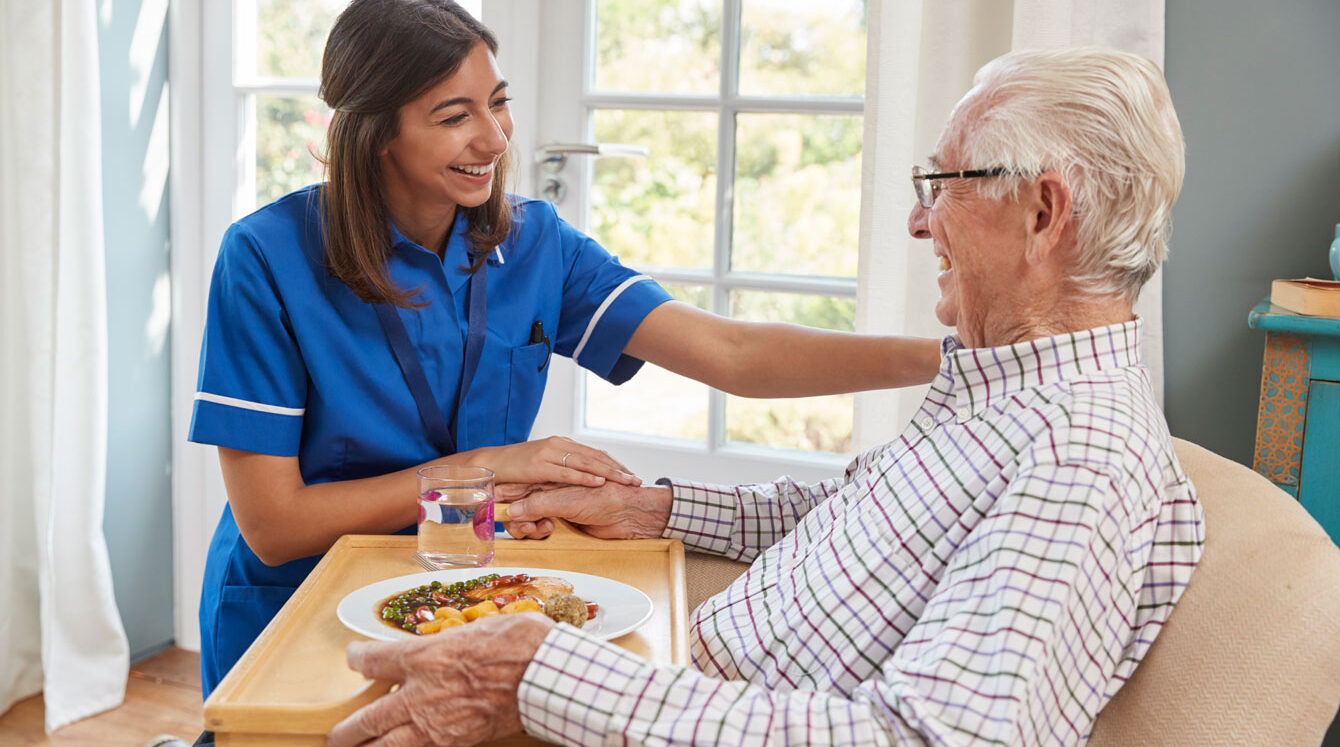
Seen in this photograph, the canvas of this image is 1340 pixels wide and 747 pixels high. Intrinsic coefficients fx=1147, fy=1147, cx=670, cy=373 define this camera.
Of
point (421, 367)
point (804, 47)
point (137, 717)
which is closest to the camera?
point (421, 367)

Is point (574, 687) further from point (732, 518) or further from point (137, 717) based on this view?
point (137, 717)

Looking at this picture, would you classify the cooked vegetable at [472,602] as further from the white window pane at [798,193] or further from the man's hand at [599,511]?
the white window pane at [798,193]

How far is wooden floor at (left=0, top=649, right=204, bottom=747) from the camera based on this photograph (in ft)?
7.77

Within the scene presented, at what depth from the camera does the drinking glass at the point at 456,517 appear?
125cm

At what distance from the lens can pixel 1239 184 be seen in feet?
6.13

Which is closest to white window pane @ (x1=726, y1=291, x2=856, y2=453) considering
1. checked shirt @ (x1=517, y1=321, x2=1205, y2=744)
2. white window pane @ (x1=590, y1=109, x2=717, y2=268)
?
white window pane @ (x1=590, y1=109, x2=717, y2=268)

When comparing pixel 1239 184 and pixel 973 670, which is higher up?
pixel 1239 184

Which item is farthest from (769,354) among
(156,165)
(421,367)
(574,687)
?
(156,165)

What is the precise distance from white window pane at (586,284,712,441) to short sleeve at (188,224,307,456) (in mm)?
1078

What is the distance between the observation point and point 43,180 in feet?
7.50

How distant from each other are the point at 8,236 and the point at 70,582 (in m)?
0.73

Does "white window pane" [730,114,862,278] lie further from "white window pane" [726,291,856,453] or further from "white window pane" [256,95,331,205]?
"white window pane" [256,95,331,205]

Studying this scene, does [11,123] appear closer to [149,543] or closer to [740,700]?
[149,543]

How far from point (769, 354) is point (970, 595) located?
0.77 m
